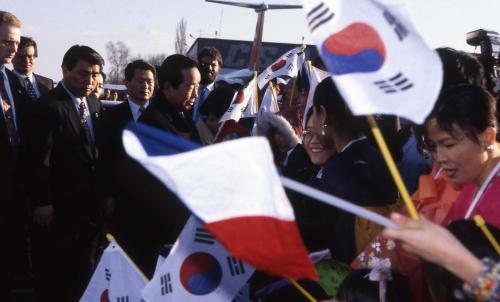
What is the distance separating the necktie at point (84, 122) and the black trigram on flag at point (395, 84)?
3313 mm

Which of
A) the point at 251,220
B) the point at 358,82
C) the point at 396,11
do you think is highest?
the point at 396,11

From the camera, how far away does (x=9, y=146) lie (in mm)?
4352

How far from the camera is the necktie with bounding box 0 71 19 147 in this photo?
4.45 metres

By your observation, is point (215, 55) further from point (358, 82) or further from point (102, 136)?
point (358, 82)

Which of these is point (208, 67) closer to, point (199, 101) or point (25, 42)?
point (199, 101)

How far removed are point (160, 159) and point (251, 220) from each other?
0.96 ft

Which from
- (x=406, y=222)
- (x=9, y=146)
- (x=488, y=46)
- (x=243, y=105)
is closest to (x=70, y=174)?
(x=9, y=146)

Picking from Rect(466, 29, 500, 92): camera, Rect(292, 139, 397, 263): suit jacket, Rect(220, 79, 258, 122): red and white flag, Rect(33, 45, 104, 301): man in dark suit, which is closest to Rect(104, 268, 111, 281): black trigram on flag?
Rect(292, 139, 397, 263): suit jacket

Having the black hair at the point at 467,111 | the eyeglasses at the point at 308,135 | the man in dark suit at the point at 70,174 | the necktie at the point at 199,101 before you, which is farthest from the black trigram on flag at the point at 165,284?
the necktie at the point at 199,101

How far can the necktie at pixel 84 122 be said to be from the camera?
4695mm

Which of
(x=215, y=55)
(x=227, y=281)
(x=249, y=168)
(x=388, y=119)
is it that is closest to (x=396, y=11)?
(x=249, y=168)

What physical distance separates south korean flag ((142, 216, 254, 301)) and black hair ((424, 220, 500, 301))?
40.0 inches

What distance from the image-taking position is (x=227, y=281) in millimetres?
2887

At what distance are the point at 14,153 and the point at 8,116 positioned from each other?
0.26 meters
